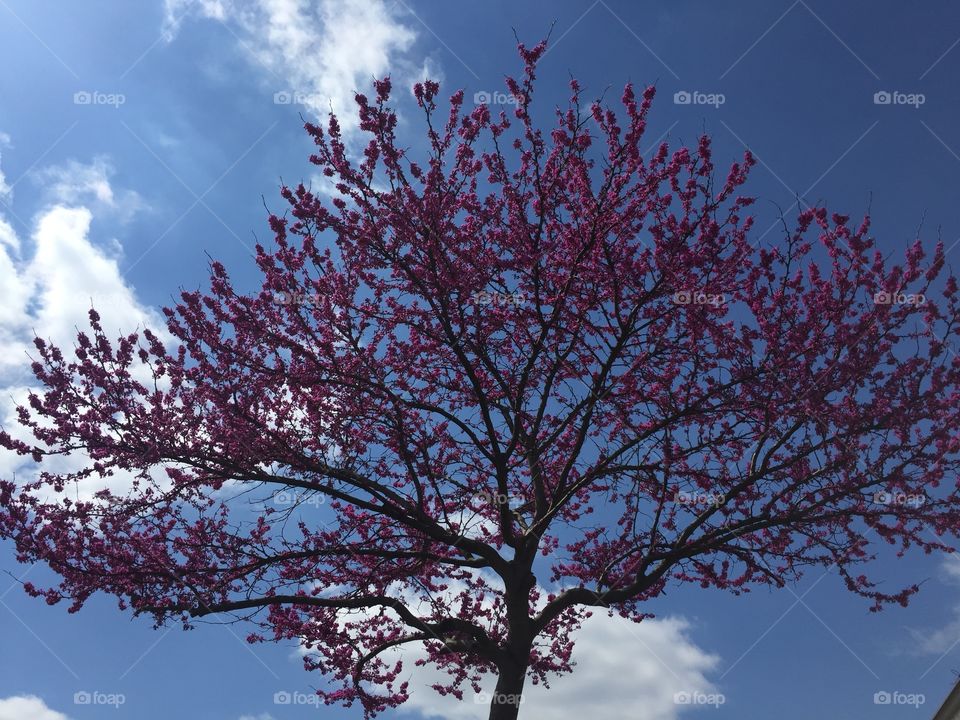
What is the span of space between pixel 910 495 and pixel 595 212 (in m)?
5.51

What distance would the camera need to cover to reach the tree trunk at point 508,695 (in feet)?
27.5

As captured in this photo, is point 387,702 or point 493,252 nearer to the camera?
point 493,252

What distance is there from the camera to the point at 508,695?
27.9ft

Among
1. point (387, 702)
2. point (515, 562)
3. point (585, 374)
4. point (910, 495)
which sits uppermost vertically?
point (585, 374)

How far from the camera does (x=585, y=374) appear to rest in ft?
28.8

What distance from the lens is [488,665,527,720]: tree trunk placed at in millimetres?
8391

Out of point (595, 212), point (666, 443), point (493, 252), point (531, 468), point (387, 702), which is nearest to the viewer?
point (595, 212)

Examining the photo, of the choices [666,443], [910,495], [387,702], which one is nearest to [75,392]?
[387,702]

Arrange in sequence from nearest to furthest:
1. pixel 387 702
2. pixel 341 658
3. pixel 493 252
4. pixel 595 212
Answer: pixel 595 212 < pixel 493 252 < pixel 341 658 < pixel 387 702

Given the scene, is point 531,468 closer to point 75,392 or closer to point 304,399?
point 304,399

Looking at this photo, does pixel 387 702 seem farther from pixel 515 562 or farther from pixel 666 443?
pixel 666 443

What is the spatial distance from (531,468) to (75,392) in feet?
19.5

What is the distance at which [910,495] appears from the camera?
9.00m

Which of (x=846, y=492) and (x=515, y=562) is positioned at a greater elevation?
(x=846, y=492)
